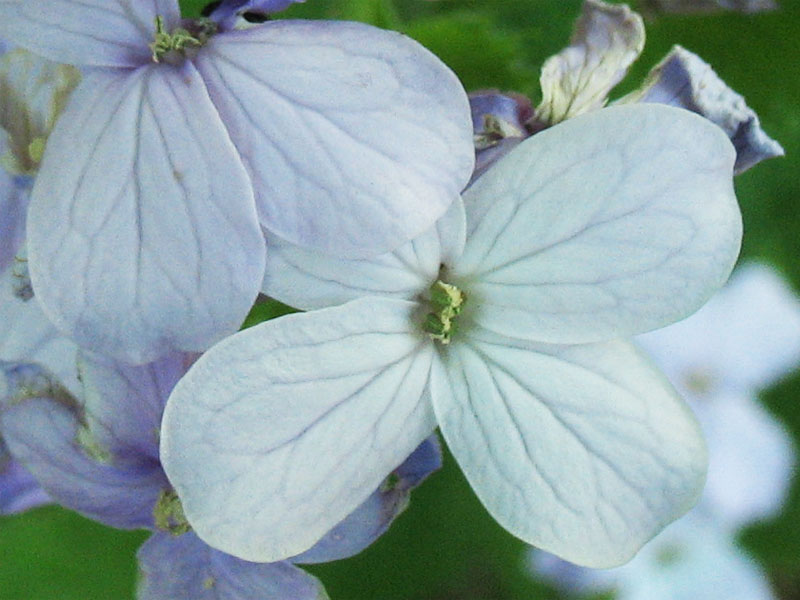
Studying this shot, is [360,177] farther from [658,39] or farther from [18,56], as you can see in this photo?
[658,39]

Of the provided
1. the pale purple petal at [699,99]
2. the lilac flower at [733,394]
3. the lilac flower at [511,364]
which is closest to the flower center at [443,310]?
the lilac flower at [511,364]

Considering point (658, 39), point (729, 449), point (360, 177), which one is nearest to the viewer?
point (360, 177)

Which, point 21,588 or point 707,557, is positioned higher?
point 21,588

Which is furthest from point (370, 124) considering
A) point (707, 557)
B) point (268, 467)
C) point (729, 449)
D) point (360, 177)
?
point (707, 557)

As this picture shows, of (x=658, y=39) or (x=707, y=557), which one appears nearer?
(x=658, y=39)

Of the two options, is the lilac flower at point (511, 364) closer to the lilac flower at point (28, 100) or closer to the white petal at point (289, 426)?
the white petal at point (289, 426)

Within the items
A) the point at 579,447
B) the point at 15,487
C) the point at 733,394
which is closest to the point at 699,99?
the point at 579,447
